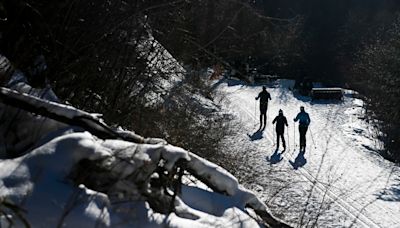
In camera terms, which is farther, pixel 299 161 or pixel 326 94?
pixel 326 94

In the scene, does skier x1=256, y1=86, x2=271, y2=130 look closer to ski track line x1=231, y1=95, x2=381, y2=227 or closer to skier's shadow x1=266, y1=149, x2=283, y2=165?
skier's shadow x1=266, y1=149, x2=283, y2=165

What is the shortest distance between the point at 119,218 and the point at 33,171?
1.54 ft

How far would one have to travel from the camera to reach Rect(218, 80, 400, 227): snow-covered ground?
11.4 meters

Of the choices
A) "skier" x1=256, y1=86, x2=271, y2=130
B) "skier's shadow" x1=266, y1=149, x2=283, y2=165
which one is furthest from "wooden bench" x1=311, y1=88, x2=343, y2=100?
"skier's shadow" x1=266, y1=149, x2=283, y2=165

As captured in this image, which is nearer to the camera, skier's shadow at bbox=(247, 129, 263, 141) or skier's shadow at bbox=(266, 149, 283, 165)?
skier's shadow at bbox=(266, 149, 283, 165)

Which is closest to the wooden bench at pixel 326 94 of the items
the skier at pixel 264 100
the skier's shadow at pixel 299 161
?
the skier at pixel 264 100

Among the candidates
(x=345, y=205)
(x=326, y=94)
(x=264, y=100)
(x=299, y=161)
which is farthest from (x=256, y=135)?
(x=326, y=94)

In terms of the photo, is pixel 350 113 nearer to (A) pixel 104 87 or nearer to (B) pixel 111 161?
(A) pixel 104 87

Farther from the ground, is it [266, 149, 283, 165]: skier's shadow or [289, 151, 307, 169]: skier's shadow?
[289, 151, 307, 169]: skier's shadow

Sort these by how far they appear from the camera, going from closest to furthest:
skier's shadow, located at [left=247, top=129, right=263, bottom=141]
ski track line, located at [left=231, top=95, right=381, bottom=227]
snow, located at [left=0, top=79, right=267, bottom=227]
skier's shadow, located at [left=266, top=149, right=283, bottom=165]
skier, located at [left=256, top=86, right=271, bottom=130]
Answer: snow, located at [left=0, top=79, right=267, bottom=227] → ski track line, located at [left=231, top=95, right=381, bottom=227] → skier's shadow, located at [left=266, top=149, right=283, bottom=165] → skier's shadow, located at [left=247, top=129, right=263, bottom=141] → skier, located at [left=256, top=86, right=271, bottom=130]

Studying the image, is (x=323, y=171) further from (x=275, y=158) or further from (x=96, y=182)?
(x=96, y=182)

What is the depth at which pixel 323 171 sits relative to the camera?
17.9m

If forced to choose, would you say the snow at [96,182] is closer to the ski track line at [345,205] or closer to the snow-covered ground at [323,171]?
the snow-covered ground at [323,171]

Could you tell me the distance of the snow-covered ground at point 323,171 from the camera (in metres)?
11.4
